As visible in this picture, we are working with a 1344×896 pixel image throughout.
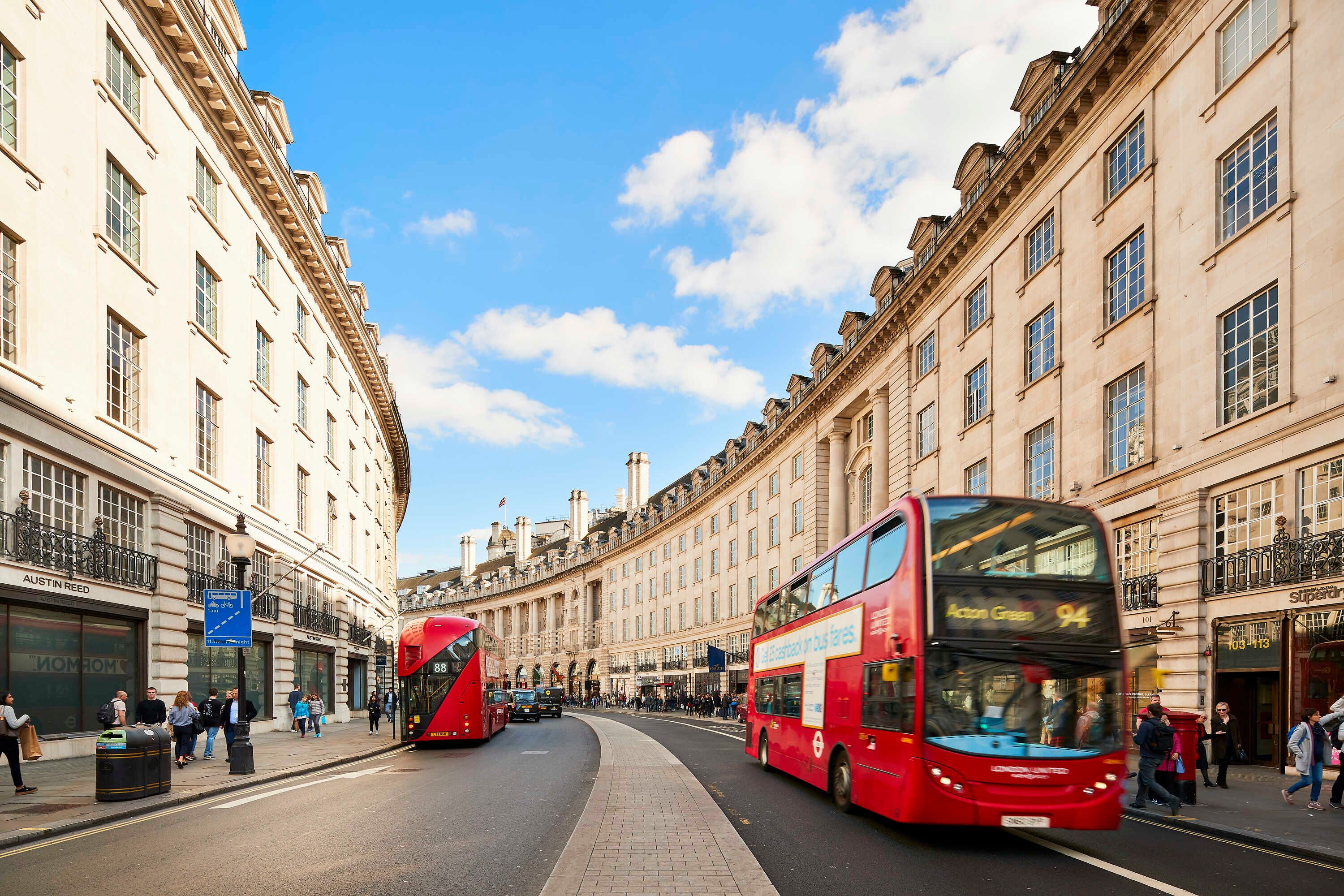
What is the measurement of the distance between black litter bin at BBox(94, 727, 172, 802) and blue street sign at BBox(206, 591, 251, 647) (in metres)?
3.65

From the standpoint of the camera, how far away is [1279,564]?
18.6 m

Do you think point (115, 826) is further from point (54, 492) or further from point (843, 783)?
point (54, 492)

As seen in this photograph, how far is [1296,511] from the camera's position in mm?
18281

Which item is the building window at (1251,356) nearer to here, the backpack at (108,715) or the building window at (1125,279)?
the building window at (1125,279)

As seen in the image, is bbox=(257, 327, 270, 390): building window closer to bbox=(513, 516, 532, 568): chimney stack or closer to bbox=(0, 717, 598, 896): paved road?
bbox=(0, 717, 598, 896): paved road

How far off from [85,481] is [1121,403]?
2349 centimetres

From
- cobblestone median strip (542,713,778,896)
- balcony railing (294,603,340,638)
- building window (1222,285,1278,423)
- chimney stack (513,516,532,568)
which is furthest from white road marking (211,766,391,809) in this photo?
chimney stack (513,516,532,568)

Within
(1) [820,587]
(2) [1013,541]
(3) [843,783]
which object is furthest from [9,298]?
(2) [1013,541]

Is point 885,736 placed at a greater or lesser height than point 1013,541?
lesser

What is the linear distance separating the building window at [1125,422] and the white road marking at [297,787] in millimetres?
18149

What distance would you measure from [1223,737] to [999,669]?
8830mm

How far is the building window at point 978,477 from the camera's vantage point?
3191 cm

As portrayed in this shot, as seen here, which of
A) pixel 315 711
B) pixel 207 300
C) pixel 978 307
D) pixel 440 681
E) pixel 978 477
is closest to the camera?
pixel 440 681

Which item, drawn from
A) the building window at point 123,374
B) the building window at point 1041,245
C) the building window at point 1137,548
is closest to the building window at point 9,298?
the building window at point 123,374
